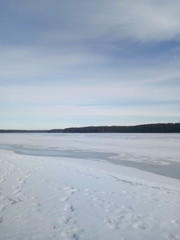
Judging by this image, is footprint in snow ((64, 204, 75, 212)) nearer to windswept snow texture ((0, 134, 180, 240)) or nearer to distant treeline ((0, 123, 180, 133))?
windswept snow texture ((0, 134, 180, 240))

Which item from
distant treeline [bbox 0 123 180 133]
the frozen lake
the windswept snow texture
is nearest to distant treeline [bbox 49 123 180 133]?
distant treeline [bbox 0 123 180 133]

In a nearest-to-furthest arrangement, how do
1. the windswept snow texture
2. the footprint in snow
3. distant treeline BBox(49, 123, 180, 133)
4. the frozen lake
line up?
the windswept snow texture, the footprint in snow, the frozen lake, distant treeline BBox(49, 123, 180, 133)

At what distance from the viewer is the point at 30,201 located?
5781mm

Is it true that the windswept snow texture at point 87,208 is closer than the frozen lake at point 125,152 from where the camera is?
Yes

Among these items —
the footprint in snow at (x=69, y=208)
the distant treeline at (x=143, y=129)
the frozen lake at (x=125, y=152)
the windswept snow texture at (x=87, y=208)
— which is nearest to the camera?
the windswept snow texture at (x=87, y=208)

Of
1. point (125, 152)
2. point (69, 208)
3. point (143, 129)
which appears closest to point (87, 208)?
point (69, 208)

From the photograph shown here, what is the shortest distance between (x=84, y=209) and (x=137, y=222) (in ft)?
4.53

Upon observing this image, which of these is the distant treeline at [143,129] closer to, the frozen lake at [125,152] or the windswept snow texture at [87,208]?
the frozen lake at [125,152]

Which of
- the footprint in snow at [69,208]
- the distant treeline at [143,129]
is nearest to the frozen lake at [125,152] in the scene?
the footprint in snow at [69,208]

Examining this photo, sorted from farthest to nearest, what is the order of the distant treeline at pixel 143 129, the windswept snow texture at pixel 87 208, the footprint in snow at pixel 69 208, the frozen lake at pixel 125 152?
the distant treeline at pixel 143 129, the frozen lake at pixel 125 152, the footprint in snow at pixel 69 208, the windswept snow texture at pixel 87 208

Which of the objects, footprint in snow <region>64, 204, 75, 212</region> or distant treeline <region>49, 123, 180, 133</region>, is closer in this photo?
footprint in snow <region>64, 204, 75, 212</region>

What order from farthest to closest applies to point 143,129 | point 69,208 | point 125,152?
point 143,129 < point 125,152 < point 69,208

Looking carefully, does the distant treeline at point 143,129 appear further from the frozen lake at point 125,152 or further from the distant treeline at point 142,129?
the frozen lake at point 125,152

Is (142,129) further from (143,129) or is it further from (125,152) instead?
(125,152)
